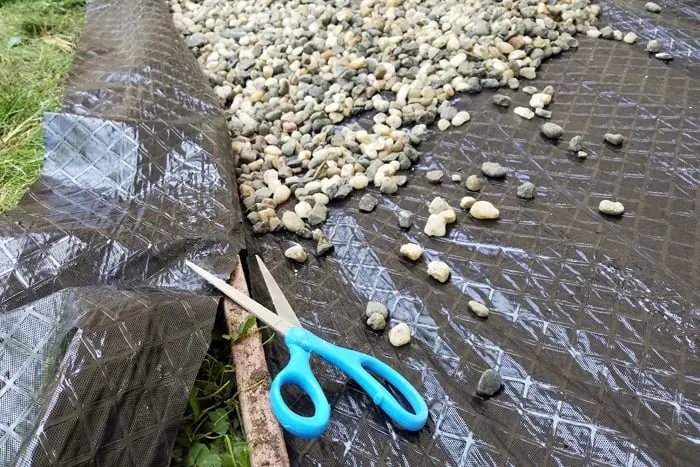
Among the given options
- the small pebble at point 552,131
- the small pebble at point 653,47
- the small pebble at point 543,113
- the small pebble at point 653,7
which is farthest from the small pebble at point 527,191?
the small pebble at point 653,7

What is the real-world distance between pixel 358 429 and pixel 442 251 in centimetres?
50

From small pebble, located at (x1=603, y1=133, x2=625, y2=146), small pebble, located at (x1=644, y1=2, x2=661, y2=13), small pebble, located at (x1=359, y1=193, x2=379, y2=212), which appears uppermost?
small pebble, located at (x1=644, y1=2, x2=661, y2=13)

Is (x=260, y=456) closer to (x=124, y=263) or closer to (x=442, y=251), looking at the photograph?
(x=124, y=263)

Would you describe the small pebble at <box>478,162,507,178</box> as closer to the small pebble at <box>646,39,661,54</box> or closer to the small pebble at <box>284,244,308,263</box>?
the small pebble at <box>284,244,308,263</box>

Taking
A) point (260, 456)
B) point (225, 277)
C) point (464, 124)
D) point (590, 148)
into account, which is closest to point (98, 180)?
point (225, 277)

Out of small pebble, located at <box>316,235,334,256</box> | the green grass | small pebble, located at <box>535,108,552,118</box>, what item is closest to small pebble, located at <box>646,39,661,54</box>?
small pebble, located at <box>535,108,552,118</box>

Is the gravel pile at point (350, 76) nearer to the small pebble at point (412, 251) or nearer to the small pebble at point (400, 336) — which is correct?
the small pebble at point (412, 251)

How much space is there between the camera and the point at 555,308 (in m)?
1.23

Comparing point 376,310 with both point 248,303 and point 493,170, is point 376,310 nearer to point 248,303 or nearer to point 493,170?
point 248,303

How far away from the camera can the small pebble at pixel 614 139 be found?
1.57 m

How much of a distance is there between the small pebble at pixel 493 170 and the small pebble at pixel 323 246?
0.49 m

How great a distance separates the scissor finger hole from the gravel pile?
481 millimetres

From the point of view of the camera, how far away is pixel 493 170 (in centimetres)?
154

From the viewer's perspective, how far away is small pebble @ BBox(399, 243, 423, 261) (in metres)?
1.37
